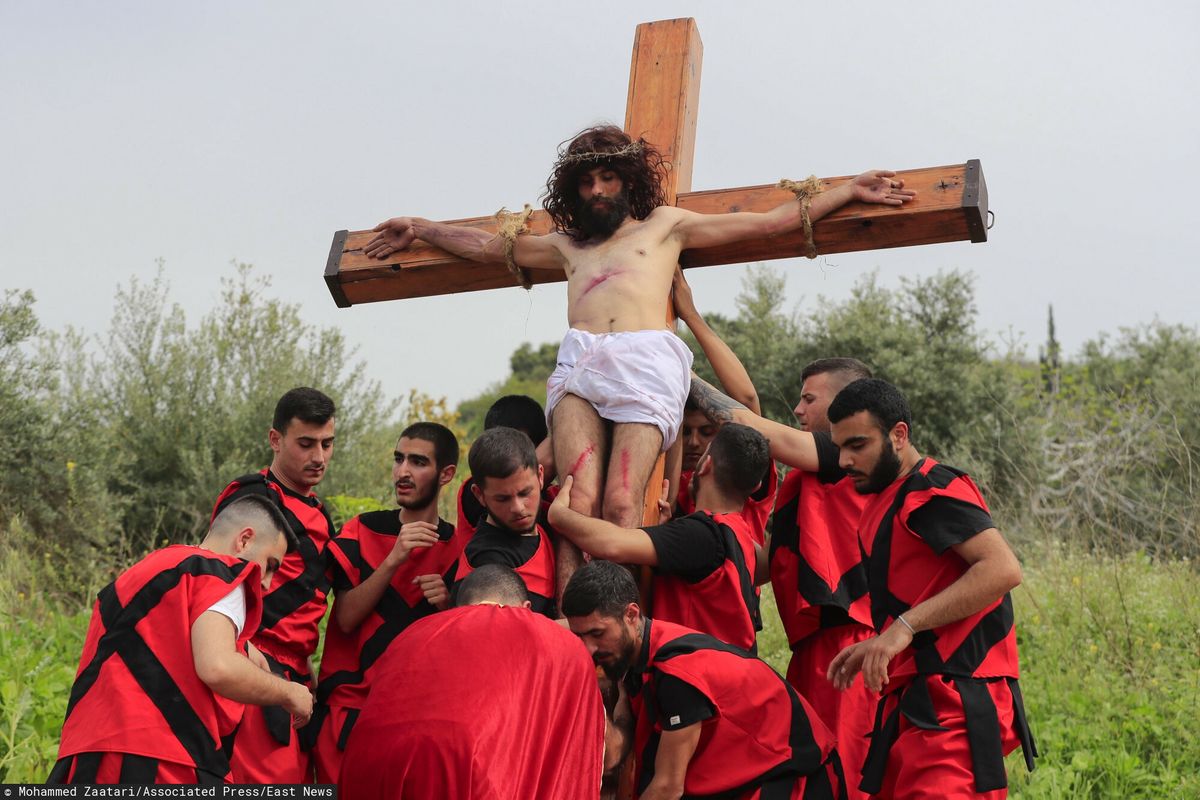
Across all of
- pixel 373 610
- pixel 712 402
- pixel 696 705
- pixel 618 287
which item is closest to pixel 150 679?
pixel 373 610

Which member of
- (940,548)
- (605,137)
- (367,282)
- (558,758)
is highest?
(605,137)

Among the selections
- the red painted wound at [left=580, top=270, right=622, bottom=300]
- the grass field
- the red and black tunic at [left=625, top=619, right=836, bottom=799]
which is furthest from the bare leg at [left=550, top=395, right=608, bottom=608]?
the grass field

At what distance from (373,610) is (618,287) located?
1585 mm

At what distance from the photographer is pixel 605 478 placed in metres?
4.66

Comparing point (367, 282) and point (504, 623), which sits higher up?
point (367, 282)

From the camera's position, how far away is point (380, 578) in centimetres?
476

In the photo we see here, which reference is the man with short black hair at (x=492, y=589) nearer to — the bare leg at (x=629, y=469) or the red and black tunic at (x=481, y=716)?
the red and black tunic at (x=481, y=716)

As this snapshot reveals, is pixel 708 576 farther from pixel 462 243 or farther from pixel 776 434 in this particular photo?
pixel 462 243

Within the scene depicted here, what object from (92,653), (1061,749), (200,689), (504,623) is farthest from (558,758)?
(1061,749)

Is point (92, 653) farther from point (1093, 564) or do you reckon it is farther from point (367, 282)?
point (1093, 564)

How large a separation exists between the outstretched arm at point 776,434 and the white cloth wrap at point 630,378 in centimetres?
20

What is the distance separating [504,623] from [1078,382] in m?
20.1

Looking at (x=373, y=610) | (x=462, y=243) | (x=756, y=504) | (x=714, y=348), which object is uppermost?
(x=462, y=243)

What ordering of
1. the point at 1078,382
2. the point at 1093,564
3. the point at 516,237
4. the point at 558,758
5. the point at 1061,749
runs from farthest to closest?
the point at 1078,382, the point at 1093,564, the point at 1061,749, the point at 516,237, the point at 558,758
